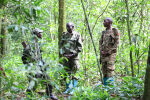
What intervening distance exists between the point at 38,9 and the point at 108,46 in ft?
12.2

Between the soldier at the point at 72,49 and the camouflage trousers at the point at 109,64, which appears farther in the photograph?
the camouflage trousers at the point at 109,64

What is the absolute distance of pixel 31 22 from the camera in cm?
258

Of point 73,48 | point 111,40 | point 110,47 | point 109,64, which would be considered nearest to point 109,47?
point 110,47

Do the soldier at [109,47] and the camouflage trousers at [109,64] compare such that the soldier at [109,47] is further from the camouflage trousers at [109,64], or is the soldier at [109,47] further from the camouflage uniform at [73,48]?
the camouflage uniform at [73,48]

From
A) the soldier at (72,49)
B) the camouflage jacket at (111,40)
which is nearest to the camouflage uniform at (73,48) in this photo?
the soldier at (72,49)

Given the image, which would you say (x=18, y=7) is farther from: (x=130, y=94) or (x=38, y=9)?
(x=130, y=94)

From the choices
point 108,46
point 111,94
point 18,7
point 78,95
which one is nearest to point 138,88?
point 111,94

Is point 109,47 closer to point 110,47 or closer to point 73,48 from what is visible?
point 110,47

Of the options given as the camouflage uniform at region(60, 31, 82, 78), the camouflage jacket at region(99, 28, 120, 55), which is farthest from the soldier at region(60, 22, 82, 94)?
the camouflage jacket at region(99, 28, 120, 55)

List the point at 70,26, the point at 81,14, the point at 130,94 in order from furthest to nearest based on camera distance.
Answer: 1. the point at 81,14
2. the point at 70,26
3. the point at 130,94

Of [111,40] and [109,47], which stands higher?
[111,40]

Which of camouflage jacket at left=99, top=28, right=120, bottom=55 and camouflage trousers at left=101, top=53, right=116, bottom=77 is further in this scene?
camouflage trousers at left=101, top=53, right=116, bottom=77

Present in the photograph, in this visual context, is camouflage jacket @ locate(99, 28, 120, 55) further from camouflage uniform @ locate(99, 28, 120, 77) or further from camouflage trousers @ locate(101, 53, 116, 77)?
camouflage trousers @ locate(101, 53, 116, 77)

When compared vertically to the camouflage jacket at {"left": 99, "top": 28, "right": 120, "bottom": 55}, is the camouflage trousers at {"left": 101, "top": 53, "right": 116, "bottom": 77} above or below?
below
